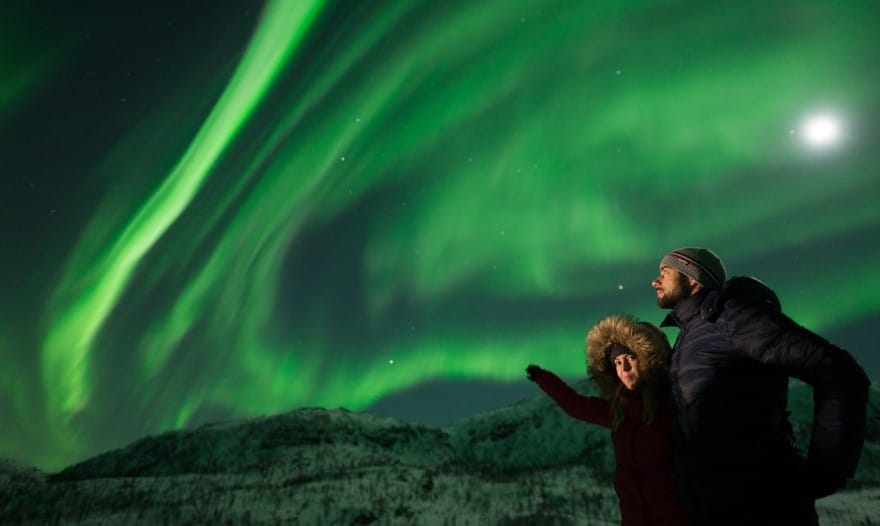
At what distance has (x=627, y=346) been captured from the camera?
3.07 m

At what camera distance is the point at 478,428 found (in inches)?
2286

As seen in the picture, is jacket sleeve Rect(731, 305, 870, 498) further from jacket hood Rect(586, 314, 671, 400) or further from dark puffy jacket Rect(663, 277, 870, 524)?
jacket hood Rect(586, 314, 671, 400)

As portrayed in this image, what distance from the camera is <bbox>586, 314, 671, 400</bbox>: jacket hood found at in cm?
297

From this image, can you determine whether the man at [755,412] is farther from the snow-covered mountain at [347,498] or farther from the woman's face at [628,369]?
the snow-covered mountain at [347,498]

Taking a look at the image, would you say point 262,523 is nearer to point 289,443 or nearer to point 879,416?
point 289,443

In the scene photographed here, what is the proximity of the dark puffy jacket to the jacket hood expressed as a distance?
0.35 meters

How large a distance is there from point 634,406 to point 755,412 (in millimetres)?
701

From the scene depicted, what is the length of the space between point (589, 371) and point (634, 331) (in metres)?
0.43

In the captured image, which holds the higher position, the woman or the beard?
the beard

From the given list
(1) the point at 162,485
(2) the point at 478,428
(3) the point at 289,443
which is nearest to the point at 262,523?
(1) the point at 162,485

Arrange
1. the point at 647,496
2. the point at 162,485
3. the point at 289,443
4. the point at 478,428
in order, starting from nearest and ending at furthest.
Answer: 1. the point at 647,496
2. the point at 162,485
3. the point at 289,443
4. the point at 478,428

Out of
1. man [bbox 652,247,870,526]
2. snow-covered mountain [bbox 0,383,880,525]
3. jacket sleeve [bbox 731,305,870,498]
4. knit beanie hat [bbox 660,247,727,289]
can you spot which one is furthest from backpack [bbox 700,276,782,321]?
snow-covered mountain [bbox 0,383,880,525]

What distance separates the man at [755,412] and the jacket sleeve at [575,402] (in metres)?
0.62

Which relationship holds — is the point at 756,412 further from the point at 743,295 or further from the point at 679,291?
the point at 679,291
